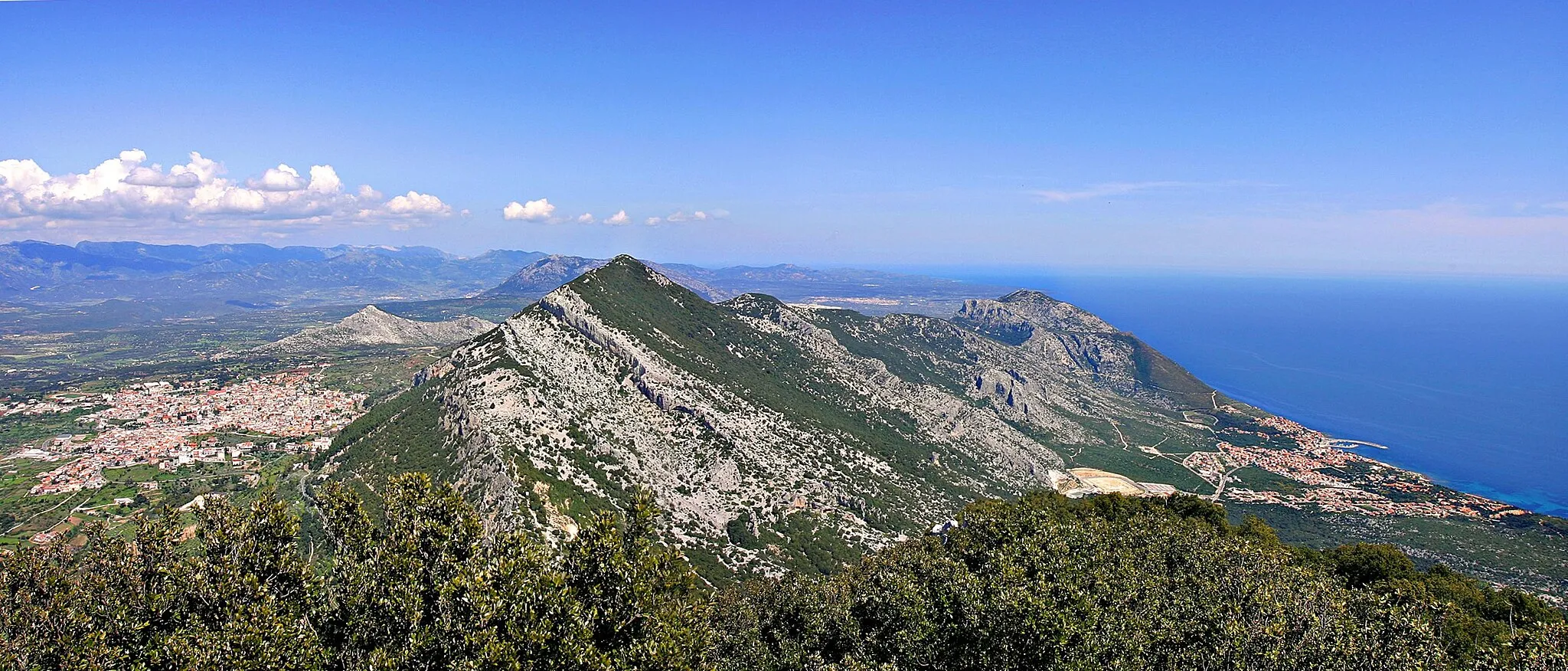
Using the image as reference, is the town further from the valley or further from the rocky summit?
the rocky summit

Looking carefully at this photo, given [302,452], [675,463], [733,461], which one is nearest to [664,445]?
[675,463]

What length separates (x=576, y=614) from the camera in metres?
27.0

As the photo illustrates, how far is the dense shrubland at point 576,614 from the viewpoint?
25344 millimetres

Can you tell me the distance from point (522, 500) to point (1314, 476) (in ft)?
703

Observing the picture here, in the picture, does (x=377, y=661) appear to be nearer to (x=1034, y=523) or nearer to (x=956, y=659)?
(x=956, y=659)

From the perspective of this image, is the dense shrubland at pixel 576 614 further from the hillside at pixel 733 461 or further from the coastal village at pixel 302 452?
the coastal village at pixel 302 452

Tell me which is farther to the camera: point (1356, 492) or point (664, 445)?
point (1356, 492)

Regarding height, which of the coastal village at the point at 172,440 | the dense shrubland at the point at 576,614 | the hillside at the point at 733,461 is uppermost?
the dense shrubland at the point at 576,614

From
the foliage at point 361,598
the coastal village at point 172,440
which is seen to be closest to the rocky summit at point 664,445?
the coastal village at point 172,440

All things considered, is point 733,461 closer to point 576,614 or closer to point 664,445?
point 664,445

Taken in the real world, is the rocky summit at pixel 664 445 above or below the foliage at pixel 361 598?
below

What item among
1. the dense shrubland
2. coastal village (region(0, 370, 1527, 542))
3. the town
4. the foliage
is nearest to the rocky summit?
coastal village (region(0, 370, 1527, 542))

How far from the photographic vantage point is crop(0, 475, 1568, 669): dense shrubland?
2534 cm

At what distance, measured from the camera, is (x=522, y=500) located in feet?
298
